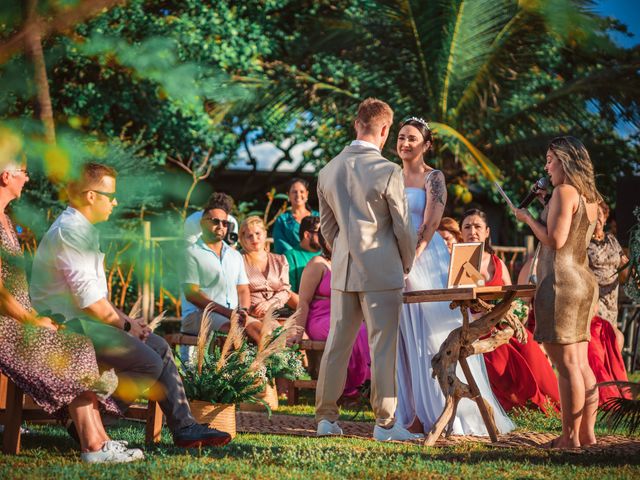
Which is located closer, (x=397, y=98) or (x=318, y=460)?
(x=318, y=460)

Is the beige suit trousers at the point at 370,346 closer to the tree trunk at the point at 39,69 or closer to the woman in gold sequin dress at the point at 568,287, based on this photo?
the woman in gold sequin dress at the point at 568,287

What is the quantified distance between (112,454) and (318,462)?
1048 millimetres

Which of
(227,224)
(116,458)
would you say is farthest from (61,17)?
Answer: (227,224)

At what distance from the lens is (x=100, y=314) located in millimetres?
4152

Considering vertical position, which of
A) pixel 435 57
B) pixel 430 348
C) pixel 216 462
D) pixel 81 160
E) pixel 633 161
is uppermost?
pixel 435 57

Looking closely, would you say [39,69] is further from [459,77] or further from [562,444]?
[459,77]

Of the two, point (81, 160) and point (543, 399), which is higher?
point (81, 160)

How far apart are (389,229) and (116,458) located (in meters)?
2.20

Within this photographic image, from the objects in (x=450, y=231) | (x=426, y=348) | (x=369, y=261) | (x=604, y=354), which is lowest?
(x=604, y=354)

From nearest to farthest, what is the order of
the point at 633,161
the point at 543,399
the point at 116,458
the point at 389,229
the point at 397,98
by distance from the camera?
the point at 116,458
the point at 389,229
the point at 543,399
the point at 397,98
the point at 633,161

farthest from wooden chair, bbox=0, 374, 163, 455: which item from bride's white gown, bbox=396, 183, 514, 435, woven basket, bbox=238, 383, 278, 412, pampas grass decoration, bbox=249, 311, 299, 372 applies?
woven basket, bbox=238, 383, 278, 412

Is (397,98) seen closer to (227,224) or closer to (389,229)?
(227,224)

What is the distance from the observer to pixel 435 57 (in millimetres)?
14789

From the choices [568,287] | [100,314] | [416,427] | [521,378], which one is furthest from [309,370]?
[100,314]
